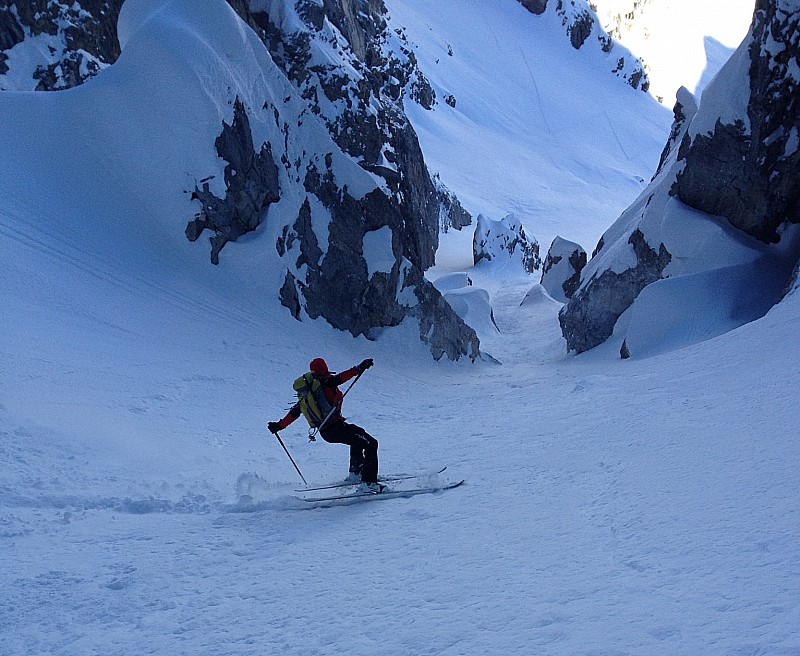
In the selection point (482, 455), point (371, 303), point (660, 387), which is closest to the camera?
point (482, 455)

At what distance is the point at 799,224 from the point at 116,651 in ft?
48.9

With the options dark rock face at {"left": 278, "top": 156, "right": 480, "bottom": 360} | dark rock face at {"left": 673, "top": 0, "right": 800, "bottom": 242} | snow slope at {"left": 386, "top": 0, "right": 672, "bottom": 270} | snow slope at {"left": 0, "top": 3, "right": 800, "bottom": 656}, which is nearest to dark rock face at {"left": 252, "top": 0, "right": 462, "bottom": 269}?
dark rock face at {"left": 278, "top": 156, "right": 480, "bottom": 360}

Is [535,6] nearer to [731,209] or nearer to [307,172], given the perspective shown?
[307,172]

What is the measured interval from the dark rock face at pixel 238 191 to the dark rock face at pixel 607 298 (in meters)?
9.48

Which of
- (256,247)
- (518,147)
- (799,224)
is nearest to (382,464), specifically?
(256,247)

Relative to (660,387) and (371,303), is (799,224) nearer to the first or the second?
(660,387)

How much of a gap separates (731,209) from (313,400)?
12.4m

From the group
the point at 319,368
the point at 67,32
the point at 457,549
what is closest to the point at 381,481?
the point at 319,368

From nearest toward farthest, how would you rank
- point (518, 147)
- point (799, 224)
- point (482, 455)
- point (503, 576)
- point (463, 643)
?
point (463, 643), point (503, 576), point (482, 455), point (799, 224), point (518, 147)

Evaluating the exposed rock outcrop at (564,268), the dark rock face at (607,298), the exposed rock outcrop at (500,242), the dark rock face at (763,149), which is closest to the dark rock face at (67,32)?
the dark rock face at (607,298)

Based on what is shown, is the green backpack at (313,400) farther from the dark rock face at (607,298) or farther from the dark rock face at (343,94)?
the dark rock face at (343,94)

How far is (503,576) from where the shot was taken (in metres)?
4.17

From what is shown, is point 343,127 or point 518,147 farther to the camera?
point 518,147

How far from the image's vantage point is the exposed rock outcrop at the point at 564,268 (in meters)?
31.4
